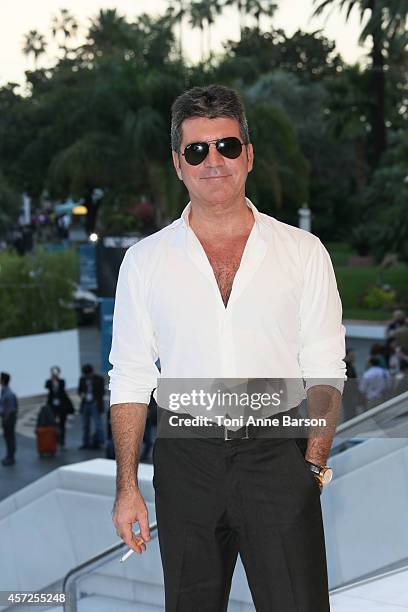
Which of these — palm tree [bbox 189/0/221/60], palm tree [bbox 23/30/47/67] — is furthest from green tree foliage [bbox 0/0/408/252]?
palm tree [bbox 23/30/47/67]

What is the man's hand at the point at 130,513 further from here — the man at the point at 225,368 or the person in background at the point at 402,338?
the person in background at the point at 402,338

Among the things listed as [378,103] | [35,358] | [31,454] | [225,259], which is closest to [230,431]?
[225,259]

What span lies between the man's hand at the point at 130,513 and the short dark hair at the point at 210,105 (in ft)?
3.27

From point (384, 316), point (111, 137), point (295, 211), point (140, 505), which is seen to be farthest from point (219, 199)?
point (295, 211)

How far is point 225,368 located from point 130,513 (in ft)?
1.54

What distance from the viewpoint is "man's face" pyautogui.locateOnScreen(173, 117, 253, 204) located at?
2.86 meters

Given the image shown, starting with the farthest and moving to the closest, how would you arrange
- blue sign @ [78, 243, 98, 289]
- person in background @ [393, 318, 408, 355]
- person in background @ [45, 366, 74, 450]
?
blue sign @ [78, 243, 98, 289]
person in background @ [45, 366, 74, 450]
person in background @ [393, 318, 408, 355]

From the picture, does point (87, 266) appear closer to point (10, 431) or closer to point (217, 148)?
point (10, 431)

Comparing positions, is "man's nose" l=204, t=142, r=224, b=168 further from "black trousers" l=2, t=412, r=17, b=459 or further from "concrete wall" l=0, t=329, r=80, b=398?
"concrete wall" l=0, t=329, r=80, b=398

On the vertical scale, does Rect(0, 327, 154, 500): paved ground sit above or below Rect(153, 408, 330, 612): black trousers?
below

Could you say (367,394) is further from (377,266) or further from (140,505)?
(377,266)

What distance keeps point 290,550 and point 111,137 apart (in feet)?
123

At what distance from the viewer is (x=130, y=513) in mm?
2818

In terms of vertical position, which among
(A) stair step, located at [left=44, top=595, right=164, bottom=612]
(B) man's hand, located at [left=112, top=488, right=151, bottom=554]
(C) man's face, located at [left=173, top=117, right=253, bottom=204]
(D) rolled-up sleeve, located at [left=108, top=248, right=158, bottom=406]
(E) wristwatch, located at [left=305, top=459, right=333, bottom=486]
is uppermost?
(C) man's face, located at [left=173, top=117, right=253, bottom=204]
